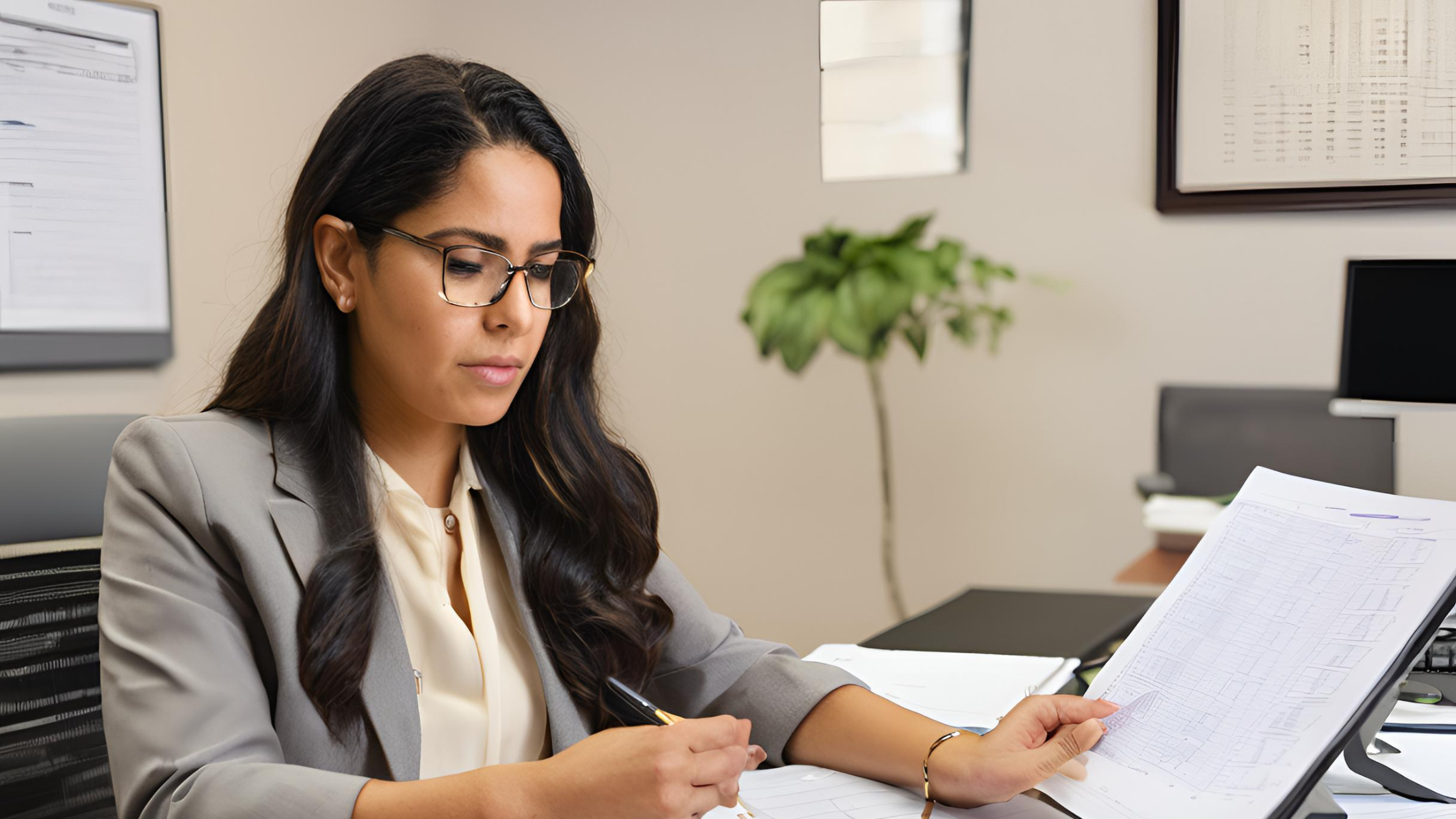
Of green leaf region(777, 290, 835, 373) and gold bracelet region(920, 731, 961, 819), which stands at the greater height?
green leaf region(777, 290, 835, 373)

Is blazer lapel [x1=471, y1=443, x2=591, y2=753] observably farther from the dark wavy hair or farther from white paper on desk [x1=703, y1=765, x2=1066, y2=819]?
white paper on desk [x1=703, y1=765, x2=1066, y2=819]

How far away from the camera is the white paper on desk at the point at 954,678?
46.9 inches

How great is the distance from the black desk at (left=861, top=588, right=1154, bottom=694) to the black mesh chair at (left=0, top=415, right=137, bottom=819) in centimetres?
89

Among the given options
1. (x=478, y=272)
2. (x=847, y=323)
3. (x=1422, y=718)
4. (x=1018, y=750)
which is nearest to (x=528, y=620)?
(x=478, y=272)

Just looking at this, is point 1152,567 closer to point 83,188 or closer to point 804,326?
point 804,326

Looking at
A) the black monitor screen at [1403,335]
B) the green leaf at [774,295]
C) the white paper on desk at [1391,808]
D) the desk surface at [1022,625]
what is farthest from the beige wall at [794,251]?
the white paper on desk at [1391,808]

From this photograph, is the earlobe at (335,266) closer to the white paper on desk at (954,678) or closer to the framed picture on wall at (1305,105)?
the white paper on desk at (954,678)

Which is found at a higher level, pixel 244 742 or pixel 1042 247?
pixel 1042 247

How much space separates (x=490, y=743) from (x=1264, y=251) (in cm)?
248

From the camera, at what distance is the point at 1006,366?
3047mm

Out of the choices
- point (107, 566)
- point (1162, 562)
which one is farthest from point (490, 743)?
point (1162, 562)

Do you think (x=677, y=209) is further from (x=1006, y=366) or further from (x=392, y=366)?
(x=392, y=366)

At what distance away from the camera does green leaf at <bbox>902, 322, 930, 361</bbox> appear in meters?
3.02

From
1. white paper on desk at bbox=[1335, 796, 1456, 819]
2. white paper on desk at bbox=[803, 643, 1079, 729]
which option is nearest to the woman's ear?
white paper on desk at bbox=[803, 643, 1079, 729]
